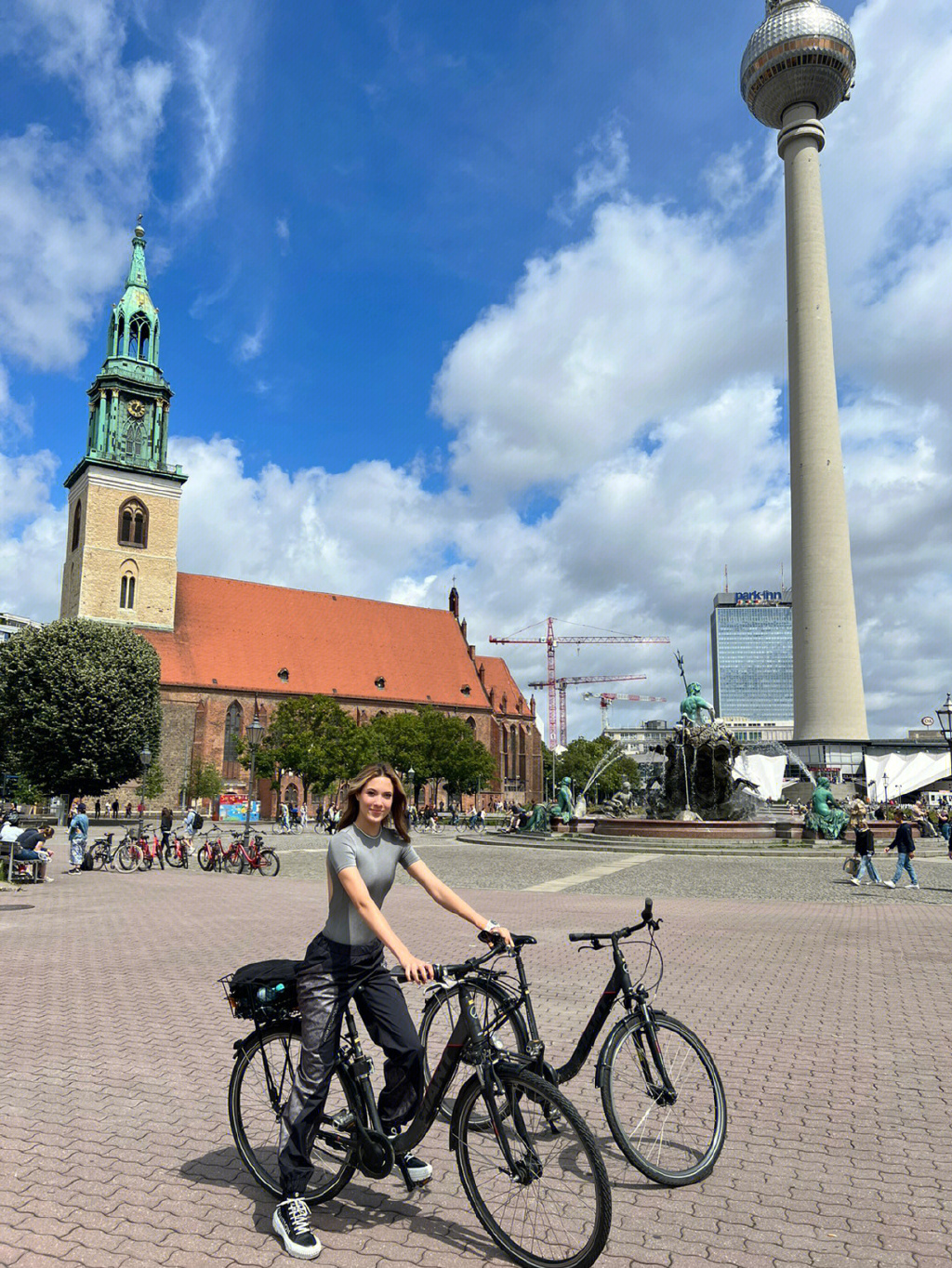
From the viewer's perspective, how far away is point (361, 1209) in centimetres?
428

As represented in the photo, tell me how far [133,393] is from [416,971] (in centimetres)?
6631

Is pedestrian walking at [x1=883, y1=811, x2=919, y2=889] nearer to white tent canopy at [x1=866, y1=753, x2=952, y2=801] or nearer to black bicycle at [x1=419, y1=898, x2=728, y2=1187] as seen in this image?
black bicycle at [x1=419, y1=898, x2=728, y2=1187]

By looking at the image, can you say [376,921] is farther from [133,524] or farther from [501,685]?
[501,685]

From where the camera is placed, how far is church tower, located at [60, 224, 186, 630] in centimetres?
6169

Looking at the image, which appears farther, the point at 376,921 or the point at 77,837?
the point at 77,837

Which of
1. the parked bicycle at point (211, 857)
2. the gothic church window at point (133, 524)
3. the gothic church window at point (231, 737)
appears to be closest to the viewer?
the parked bicycle at point (211, 857)

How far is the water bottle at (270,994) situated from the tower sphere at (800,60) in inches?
3175

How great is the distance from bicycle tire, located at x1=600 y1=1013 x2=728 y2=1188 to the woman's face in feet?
5.23

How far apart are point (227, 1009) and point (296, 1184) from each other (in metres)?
4.37

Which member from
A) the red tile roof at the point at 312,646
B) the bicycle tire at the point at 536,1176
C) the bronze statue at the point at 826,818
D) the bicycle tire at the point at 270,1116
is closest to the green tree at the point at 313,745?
the red tile roof at the point at 312,646

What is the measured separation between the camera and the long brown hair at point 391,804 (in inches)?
165

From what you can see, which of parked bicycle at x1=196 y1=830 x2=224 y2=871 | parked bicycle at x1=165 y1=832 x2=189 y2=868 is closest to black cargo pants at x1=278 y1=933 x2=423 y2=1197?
parked bicycle at x1=196 y1=830 x2=224 y2=871

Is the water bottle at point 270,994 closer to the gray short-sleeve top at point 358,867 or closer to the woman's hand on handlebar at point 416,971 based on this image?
the gray short-sleeve top at point 358,867

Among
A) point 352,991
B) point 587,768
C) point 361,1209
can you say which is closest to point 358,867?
point 352,991
